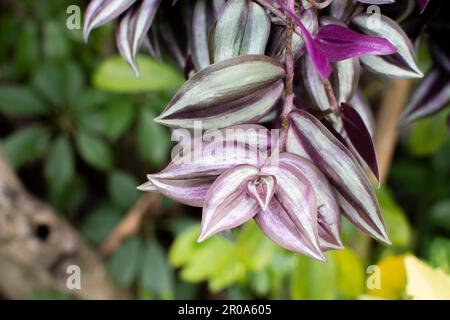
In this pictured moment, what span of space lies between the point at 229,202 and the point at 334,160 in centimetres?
9

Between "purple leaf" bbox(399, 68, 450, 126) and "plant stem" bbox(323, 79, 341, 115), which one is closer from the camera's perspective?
"plant stem" bbox(323, 79, 341, 115)

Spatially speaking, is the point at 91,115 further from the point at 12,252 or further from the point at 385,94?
the point at 385,94

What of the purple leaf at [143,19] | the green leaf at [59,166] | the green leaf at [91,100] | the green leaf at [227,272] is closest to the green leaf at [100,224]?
the green leaf at [59,166]

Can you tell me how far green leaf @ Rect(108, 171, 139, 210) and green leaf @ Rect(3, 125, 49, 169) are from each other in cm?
15

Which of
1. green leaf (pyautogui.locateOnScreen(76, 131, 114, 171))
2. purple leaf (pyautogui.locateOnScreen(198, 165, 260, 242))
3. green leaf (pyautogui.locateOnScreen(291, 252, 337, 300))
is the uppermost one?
green leaf (pyautogui.locateOnScreen(76, 131, 114, 171))

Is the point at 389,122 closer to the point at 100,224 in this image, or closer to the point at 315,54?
the point at 100,224

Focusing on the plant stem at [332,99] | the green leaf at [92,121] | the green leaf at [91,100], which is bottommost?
the plant stem at [332,99]

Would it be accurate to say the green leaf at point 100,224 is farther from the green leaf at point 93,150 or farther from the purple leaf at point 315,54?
the purple leaf at point 315,54

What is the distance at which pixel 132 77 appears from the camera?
121 centimetres

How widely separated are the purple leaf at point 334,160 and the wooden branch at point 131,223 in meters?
0.85

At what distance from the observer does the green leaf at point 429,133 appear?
1.23 m

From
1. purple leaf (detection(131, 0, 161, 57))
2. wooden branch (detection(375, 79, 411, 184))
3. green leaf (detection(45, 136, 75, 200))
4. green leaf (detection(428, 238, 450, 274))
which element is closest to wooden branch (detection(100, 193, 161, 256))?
green leaf (detection(45, 136, 75, 200))

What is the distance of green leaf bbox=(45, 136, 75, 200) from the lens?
1313mm

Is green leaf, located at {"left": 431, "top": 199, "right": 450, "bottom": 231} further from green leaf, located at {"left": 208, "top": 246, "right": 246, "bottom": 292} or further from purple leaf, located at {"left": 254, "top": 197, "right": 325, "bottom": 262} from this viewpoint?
purple leaf, located at {"left": 254, "top": 197, "right": 325, "bottom": 262}
